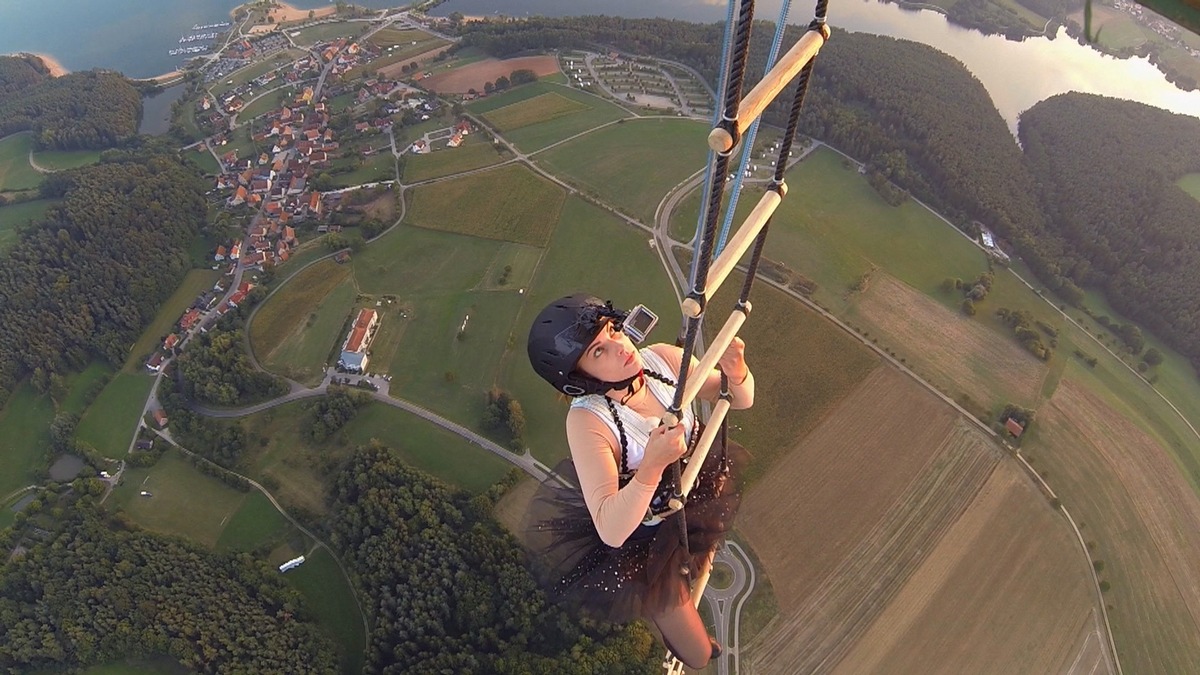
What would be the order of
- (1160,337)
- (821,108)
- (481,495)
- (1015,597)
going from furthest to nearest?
(821,108) < (1160,337) < (481,495) < (1015,597)

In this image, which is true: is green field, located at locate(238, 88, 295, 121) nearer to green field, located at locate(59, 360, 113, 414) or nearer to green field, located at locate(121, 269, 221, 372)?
green field, located at locate(121, 269, 221, 372)

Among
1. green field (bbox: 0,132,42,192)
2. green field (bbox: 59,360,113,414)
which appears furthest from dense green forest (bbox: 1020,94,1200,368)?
green field (bbox: 0,132,42,192)

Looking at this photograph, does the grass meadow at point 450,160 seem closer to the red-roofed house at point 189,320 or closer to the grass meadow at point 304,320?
the grass meadow at point 304,320

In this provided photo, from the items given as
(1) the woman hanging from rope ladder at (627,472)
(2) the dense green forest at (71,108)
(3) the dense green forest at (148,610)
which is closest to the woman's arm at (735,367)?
(1) the woman hanging from rope ladder at (627,472)

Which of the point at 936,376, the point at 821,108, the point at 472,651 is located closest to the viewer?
the point at 472,651

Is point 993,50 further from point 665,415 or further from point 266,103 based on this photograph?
point 665,415

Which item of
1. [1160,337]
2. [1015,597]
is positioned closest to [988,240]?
[1160,337]

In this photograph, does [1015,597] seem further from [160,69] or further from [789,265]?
[160,69]
